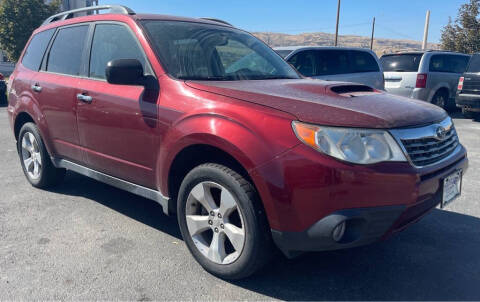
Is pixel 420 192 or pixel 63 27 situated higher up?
pixel 63 27

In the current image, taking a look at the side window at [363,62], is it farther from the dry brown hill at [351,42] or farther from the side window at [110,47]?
the dry brown hill at [351,42]

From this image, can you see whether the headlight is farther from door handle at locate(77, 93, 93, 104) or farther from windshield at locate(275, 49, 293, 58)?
windshield at locate(275, 49, 293, 58)

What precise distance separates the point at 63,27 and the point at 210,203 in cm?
275

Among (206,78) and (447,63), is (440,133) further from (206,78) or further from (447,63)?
(447,63)

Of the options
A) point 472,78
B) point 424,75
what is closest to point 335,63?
point 424,75

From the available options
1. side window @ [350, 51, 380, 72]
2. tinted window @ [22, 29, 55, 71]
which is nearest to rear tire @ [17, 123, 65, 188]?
tinted window @ [22, 29, 55, 71]

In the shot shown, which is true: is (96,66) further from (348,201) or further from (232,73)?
(348,201)

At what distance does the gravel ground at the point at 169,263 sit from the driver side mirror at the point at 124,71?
1296mm

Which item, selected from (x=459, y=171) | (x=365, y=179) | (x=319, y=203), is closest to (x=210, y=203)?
(x=319, y=203)

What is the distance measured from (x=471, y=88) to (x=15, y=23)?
23.3 metres

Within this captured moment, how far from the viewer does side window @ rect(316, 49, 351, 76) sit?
827 centimetres

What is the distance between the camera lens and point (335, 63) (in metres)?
8.52

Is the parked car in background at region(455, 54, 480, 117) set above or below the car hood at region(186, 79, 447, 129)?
below

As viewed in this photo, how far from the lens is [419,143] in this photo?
2.49 meters
